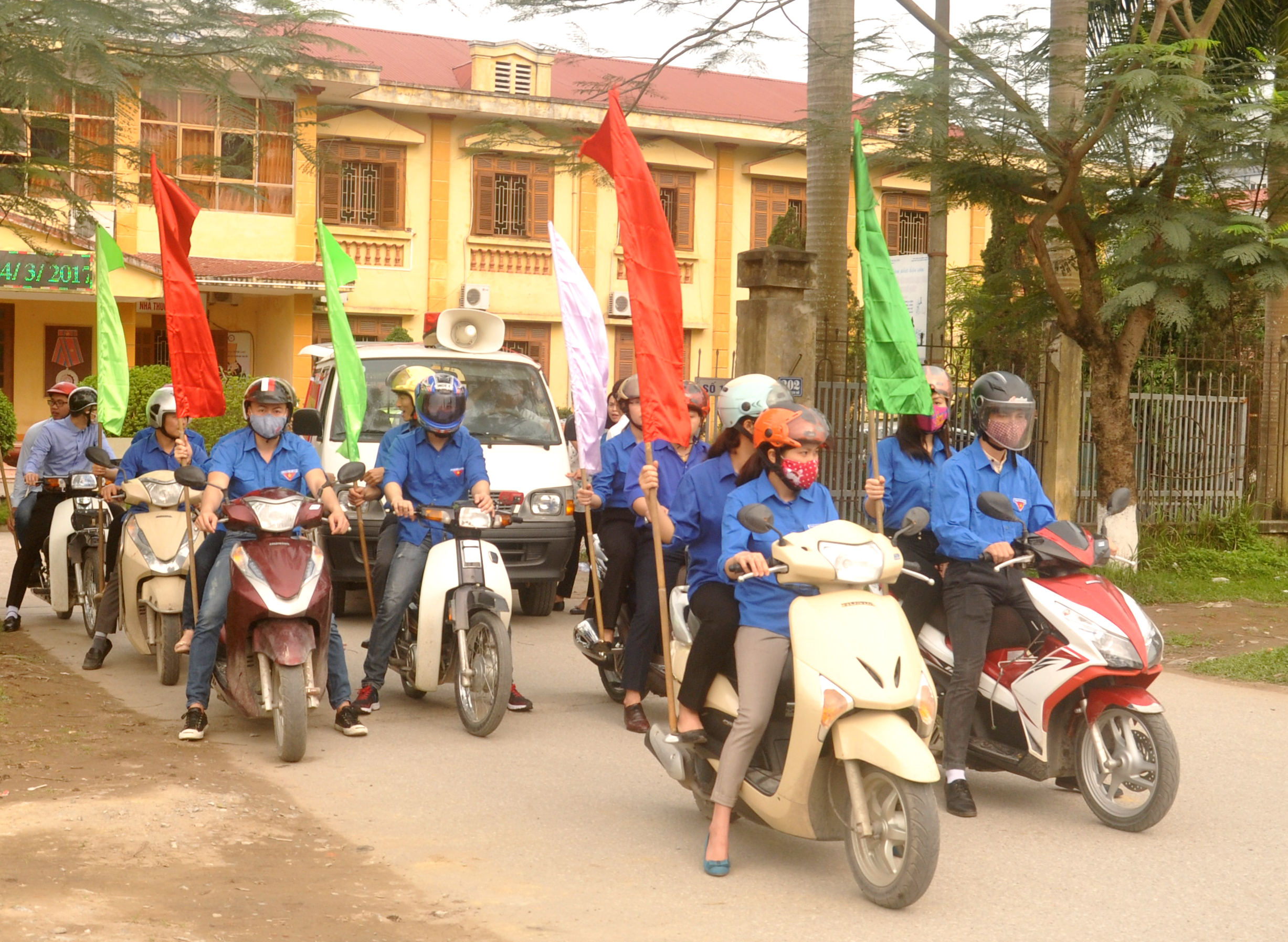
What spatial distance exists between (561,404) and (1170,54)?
829 inches

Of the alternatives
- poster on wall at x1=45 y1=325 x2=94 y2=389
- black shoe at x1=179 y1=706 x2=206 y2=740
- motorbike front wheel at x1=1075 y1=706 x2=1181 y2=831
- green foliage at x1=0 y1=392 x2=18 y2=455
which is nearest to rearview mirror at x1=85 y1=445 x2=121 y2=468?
black shoe at x1=179 y1=706 x2=206 y2=740

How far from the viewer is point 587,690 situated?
8.62 meters

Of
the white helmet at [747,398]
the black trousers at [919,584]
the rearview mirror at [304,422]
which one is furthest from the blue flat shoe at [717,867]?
the rearview mirror at [304,422]

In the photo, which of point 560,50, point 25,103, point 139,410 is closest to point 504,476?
point 560,50

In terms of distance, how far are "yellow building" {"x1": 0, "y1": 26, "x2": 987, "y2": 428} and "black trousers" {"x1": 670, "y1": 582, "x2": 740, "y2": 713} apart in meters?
20.0

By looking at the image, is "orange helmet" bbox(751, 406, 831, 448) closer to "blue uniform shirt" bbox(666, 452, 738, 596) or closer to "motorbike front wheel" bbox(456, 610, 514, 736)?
"blue uniform shirt" bbox(666, 452, 738, 596)

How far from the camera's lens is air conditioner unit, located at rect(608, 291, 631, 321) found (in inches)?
1196

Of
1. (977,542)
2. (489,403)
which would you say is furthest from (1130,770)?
(489,403)

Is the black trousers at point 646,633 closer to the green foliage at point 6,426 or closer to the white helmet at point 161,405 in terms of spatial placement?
the white helmet at point 161,405

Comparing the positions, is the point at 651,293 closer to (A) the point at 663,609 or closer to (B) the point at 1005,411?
(A) the point at 663,609

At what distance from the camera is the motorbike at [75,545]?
396 inches

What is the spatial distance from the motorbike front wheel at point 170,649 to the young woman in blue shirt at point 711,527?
3.55 meters

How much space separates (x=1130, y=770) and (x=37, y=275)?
22060 mm

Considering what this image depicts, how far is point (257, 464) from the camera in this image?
7402mm
